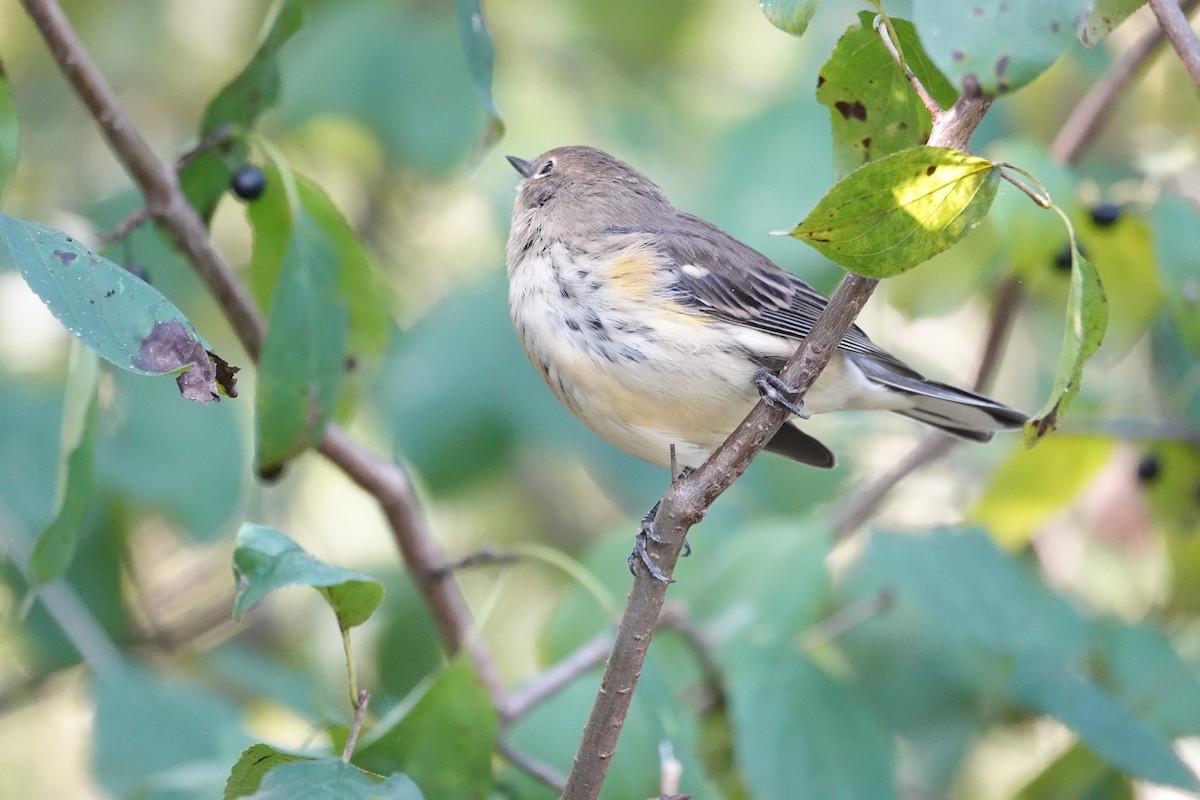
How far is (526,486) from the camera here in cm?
662

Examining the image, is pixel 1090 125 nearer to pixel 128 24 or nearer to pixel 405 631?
pixel 405 631

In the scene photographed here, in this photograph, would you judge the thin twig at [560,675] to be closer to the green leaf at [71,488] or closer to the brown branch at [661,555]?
the brown branch at [661,555]

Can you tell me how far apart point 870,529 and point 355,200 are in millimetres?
3716

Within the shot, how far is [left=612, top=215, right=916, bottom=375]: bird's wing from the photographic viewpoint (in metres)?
3.60

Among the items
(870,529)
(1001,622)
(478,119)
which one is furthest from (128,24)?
(1001,622)

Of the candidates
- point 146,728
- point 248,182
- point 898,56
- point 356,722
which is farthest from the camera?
point 146,728

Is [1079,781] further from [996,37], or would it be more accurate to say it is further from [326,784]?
[996,37]

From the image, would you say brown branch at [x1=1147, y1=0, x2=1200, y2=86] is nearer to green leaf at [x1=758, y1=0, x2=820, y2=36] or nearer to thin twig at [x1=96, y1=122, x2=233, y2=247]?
green leaf at [x1=758, y1=0, x2=820, y2=36]

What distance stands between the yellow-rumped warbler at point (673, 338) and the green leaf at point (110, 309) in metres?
1.59

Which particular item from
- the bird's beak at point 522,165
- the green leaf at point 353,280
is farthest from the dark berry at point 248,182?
the bird's beak at point 522,165

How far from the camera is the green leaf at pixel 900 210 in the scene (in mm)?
1779

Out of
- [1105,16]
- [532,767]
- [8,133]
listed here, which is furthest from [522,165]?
[1105,16]

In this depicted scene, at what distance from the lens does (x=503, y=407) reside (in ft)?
15.2

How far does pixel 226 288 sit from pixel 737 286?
141 centimetres
